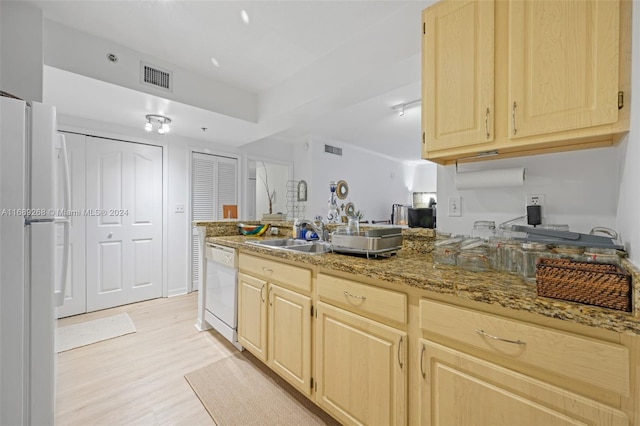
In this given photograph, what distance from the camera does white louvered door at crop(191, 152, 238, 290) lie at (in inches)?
152

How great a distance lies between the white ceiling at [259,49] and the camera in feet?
5.91

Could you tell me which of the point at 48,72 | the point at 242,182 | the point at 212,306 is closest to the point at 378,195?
the point at 242,182

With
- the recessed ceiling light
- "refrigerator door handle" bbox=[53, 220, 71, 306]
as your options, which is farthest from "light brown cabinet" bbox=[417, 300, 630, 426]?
the recessed ceiling light

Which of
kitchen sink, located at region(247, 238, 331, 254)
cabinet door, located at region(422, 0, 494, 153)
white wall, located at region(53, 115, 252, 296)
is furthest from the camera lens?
white wall, located at region(53, 115, 252, 296)

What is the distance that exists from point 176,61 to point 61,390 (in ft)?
8.68

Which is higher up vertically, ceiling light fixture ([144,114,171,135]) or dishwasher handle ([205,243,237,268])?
ceiling light fixture ([144,114,171,135])

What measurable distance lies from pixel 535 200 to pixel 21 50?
10.5 ft

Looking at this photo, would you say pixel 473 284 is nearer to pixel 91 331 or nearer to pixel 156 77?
pixel 156 77

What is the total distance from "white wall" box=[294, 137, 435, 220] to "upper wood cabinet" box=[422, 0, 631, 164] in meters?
3.29

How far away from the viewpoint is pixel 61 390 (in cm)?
175

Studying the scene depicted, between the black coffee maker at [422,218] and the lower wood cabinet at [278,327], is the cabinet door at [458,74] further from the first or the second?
the lower wood cabinet at [278,327]

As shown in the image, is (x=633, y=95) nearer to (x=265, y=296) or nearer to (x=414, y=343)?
A: (x=414, y=343)

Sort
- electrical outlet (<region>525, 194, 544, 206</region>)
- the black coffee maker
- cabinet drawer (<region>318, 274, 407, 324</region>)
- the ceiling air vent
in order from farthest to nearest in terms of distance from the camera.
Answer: the ceiling air vent
the black coffee maker
electrical outlet (<region>525, 194, 544, 206</region>)
cabinet drawer (<region>318, 274, 407, 324</region>)

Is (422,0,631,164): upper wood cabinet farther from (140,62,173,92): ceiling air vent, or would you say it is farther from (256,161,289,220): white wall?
(256,161,289,220): white wall
